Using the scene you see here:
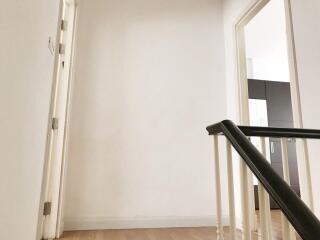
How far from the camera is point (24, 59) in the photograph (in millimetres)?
1219

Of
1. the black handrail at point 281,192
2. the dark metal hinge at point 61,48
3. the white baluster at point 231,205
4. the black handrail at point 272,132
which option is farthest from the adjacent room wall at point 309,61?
the dark metal hinge at point 61,48

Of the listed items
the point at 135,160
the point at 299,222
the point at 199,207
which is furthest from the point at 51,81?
the point at 199,207

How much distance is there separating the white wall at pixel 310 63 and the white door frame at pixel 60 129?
6.86ft

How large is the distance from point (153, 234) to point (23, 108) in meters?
1.88

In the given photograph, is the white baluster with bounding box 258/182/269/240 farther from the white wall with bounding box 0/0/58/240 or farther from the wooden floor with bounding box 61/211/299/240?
the wooden floor with bounding box 61/211/299/240

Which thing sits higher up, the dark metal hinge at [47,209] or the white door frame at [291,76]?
the white door frame at [291,76]

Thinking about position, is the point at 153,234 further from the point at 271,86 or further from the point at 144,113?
the point at 271,86

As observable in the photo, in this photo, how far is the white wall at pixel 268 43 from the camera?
3.74m

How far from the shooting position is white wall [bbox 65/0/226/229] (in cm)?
275

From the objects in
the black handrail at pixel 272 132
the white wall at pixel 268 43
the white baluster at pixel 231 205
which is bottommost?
the white baluster at pixel 231 205

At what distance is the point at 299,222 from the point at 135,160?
2.42m

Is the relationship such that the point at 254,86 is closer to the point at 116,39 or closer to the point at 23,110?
the point at 116,39

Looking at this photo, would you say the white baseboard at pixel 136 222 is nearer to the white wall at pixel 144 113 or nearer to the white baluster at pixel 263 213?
the white wall at pixel 144 113

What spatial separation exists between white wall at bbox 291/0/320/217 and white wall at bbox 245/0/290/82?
4.23ft
